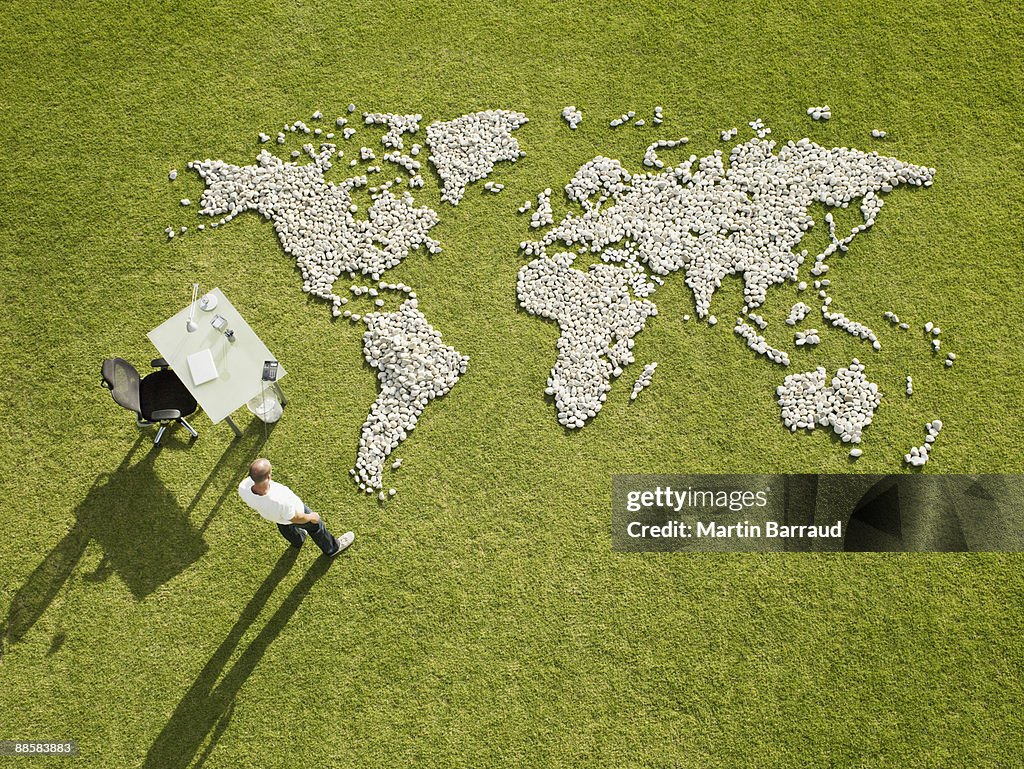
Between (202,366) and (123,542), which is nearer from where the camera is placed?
(202,366)

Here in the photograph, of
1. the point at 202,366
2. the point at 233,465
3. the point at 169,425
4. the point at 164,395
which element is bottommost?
the point at 233,465

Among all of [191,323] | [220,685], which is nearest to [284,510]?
[220,685]

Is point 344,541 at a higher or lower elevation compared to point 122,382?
lower

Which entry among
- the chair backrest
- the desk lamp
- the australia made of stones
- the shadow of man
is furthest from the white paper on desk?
the australia made of stones

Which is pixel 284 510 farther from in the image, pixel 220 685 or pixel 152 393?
pixel 152 393

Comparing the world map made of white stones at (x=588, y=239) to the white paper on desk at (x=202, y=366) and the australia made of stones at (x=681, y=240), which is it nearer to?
the australia made of stones at (x=681, y=240)

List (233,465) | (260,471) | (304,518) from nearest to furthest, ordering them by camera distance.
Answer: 1. (260,471)
2. (304,518)
3. (233,465)

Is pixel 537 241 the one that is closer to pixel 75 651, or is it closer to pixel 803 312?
pixel 803 312
